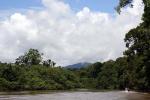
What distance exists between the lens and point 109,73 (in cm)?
13062

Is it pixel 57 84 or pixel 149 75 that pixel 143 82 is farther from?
pixel 57 84

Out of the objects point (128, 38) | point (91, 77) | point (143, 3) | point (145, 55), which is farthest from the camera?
point (91, 77)

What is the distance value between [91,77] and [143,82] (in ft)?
261

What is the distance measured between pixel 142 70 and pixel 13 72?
4202 cm

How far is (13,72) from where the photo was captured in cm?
10906

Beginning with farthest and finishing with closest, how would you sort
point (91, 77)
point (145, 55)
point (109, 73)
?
point (91, 77)
point (109, 73)
point (145, 55)

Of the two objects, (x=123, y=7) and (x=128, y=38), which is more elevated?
(x=128, y=38)

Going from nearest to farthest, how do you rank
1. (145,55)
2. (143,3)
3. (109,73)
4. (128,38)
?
(143,3), (145,55), (128,38), (109,73)

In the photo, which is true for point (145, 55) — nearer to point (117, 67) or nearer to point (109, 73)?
point (117, 67)

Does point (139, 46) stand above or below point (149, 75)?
above

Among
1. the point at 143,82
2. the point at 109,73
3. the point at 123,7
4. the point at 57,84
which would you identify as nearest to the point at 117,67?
the point at 109,73

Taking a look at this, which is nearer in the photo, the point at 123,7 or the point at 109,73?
the point at 123,7

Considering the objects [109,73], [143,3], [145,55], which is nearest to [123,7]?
[143,3]

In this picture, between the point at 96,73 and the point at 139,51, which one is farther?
the point at 96,73
